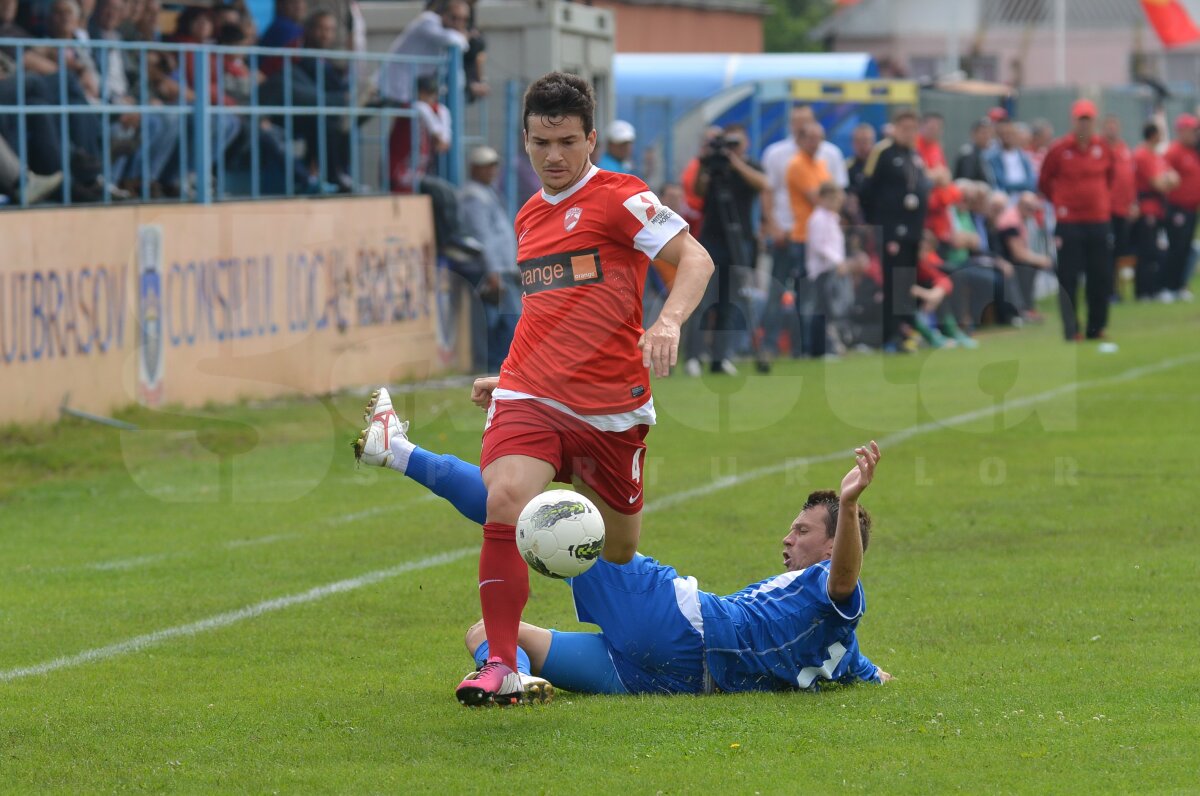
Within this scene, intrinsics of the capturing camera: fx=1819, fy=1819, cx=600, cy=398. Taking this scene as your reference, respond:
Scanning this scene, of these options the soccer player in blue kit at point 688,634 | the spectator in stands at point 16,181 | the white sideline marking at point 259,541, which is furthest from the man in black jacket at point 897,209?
the soccer player in blue kit at point 688,634

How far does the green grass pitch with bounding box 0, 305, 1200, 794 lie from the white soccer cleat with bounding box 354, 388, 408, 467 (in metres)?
0.80

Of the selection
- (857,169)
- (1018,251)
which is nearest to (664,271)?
(857,169)

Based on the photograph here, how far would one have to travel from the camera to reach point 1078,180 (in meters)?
19.6

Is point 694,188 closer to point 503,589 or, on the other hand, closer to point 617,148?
point 617,148

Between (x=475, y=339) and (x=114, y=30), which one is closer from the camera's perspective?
(x=114, y=30)

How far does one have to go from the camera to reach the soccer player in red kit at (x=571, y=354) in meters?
5.90

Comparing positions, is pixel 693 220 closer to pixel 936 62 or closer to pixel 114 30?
pixel 114 30

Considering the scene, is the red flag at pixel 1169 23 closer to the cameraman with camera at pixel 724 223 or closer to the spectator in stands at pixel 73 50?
the cameraman with camera at pixel 724 223

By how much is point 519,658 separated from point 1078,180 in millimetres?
14916

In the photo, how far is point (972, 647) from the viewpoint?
6.91 metres

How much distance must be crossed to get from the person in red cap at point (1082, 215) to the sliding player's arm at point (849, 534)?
14.5 metres

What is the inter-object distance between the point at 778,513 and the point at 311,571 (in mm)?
2766

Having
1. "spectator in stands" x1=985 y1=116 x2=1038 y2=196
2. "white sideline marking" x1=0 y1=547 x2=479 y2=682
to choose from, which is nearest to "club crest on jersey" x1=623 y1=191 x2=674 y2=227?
"white sideline marking" x1=0 y1=547 x2=479 y2=682

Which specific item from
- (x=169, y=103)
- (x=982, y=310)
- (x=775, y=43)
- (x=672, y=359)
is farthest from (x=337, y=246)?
(x=775, y=43)
